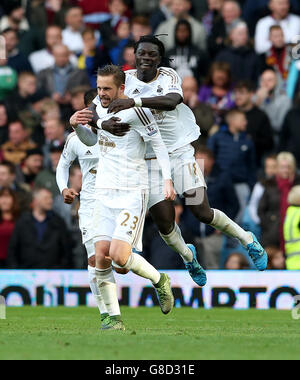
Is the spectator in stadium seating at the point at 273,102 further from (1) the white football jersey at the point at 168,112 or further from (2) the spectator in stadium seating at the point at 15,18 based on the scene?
(1) the white football jersey at the point at 168,112

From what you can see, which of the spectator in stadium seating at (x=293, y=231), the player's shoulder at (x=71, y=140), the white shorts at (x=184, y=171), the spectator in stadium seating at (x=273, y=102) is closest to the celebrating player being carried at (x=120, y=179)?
the white shorts at (x=184, y=171)

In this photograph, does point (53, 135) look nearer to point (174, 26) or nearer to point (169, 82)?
point (174, 26)

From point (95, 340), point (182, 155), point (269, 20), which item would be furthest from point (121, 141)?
point (269, 20)

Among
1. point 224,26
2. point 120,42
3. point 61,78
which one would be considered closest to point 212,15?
point 224,26

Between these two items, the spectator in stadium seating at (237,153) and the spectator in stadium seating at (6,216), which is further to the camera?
the spectator in stadium seating at (237,153)

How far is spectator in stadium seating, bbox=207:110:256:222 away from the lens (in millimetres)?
18875

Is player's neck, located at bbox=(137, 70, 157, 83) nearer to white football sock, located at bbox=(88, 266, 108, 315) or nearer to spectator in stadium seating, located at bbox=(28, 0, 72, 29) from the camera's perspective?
white football sock, located at bbox=(88, 266, 108, 315)

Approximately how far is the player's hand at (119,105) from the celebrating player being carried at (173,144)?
28 cm

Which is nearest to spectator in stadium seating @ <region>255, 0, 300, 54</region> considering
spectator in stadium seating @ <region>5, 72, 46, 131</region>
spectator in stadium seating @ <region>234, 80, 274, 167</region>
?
spectator in stadium seating @ <region>234, 80, 274, 167</region>

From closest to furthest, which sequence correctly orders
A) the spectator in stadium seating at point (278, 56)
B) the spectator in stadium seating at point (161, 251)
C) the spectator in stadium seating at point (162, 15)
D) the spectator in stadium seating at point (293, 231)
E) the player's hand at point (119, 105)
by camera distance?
1. the player's hand at point (119, 105)
2. the spectator in stadium seating at point (293, 231)
3. the spectator in stadium seating at point (161, 251)
4. the spectator in stadium seating at point (278, 56)
5. the spectator in stadium seating at point (162, 15)

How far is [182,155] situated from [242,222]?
5.80 m

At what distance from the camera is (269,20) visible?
68.0 ft

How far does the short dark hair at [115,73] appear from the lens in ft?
37.8

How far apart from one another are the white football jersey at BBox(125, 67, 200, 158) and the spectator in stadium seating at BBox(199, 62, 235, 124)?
22.3 ft
